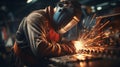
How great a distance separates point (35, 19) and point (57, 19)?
0.40 metres

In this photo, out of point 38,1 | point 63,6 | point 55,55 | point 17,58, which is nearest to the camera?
point 55,55

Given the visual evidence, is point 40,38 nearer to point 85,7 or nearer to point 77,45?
point 77,45

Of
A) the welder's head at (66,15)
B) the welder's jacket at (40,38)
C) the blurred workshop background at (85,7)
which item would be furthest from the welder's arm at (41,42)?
the blurred workshop background at (85,7)

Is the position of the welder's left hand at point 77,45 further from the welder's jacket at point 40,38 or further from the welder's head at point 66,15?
the welder's head at point 66,15

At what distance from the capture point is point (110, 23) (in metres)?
4.28

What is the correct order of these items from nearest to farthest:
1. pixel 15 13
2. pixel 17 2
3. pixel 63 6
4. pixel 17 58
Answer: pixel 63 6, pixel 17 58, pixel 17 2, pixel 15 13

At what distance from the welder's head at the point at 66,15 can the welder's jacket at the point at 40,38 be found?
0.45 feet

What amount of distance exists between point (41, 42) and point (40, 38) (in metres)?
0.07

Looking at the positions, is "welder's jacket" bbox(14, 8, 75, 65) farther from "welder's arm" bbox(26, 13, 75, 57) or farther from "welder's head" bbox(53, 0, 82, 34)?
"welder's head" bbox(53, 0, 82, 34)

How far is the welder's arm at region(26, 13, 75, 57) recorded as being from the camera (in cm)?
329

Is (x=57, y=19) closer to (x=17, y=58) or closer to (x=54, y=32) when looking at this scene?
(x=54, y=32)


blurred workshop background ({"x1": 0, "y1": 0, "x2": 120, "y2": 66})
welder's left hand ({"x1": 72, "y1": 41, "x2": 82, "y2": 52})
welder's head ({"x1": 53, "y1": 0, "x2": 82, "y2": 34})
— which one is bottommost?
welder's left hand ({"x1": 72, "y1": 41, "x2": 82, "y2": 52})

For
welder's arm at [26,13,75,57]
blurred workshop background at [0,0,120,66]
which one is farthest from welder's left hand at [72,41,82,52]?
blurred workshop background at [0,0,120,66]

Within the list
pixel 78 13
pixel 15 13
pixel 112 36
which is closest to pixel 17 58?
pixel 78 13
